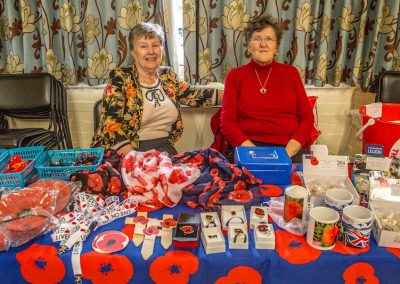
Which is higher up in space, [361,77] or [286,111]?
[361,77]

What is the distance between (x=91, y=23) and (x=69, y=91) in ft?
1.76

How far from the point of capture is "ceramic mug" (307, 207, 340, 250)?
112 cm

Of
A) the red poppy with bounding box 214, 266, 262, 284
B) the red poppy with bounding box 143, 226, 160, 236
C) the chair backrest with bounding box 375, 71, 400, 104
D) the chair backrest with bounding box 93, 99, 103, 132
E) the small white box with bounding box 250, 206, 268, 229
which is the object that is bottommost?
the red poppy with bounding box 214, 266, 262, 284

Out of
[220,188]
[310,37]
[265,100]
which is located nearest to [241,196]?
[220,188]

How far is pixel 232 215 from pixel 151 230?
0.28 meters

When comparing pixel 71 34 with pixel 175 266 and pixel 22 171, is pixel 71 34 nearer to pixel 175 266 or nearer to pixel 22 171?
pixel 22 171

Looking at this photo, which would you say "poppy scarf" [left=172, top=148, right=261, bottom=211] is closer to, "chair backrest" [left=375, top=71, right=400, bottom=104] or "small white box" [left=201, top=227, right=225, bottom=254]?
"small white box" [left=201, top=227, right=225, bottom=254]

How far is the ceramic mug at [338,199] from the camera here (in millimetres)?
1216

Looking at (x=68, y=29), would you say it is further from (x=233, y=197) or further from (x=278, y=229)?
(x=278, y=229)

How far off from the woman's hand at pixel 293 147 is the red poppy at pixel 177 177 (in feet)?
2.80

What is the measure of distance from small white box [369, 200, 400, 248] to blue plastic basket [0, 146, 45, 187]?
131cm

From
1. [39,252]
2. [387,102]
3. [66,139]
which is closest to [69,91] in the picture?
[66,139]

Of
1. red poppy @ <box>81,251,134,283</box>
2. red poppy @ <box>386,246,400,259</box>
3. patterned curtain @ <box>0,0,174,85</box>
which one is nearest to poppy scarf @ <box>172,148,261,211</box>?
red poppy @ <box>81,251,134,283</box>

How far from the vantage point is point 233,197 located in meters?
1.37
